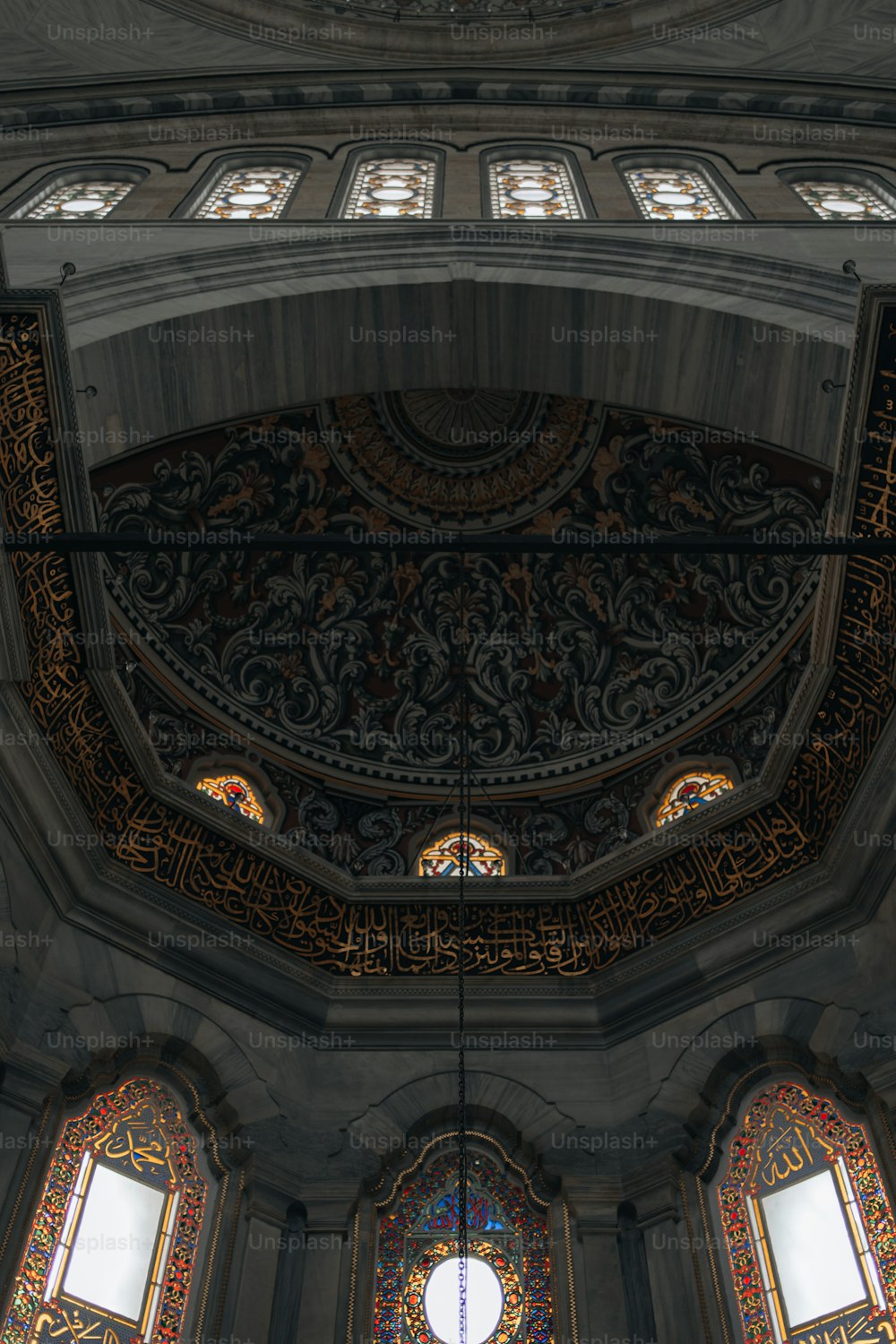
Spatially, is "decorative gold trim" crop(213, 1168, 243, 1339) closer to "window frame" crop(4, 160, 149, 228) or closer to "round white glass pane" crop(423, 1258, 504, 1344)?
"round white glass pane" crop(423, 1258, 504, 1344)

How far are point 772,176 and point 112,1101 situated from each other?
266 inches

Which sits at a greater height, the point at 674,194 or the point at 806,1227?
the point at 674,194

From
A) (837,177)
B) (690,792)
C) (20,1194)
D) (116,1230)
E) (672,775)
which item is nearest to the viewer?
(20,1194)

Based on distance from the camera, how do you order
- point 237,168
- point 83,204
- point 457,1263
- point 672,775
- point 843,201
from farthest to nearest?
1. point 237,168
2. point 83,204
3. point 843,201
4. point 672,775
5. point 457,1263

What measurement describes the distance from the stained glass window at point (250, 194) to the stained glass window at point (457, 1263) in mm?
5280

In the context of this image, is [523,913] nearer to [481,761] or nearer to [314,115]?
[481,761]

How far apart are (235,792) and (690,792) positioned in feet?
8.68

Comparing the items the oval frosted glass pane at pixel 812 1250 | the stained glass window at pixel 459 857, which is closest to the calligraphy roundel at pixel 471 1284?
the oval frosted glass pane at pixel 812 1250

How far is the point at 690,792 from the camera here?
696 centimetres

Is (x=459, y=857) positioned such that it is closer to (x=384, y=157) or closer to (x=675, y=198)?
(x=675, y=198)

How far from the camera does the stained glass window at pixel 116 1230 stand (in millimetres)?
4422

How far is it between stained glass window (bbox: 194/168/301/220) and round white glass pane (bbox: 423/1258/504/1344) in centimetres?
558

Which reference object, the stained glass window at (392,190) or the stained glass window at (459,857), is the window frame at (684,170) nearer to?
the stained glass window at (392,190)

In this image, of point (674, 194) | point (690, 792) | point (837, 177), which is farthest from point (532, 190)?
point (690, 792)
